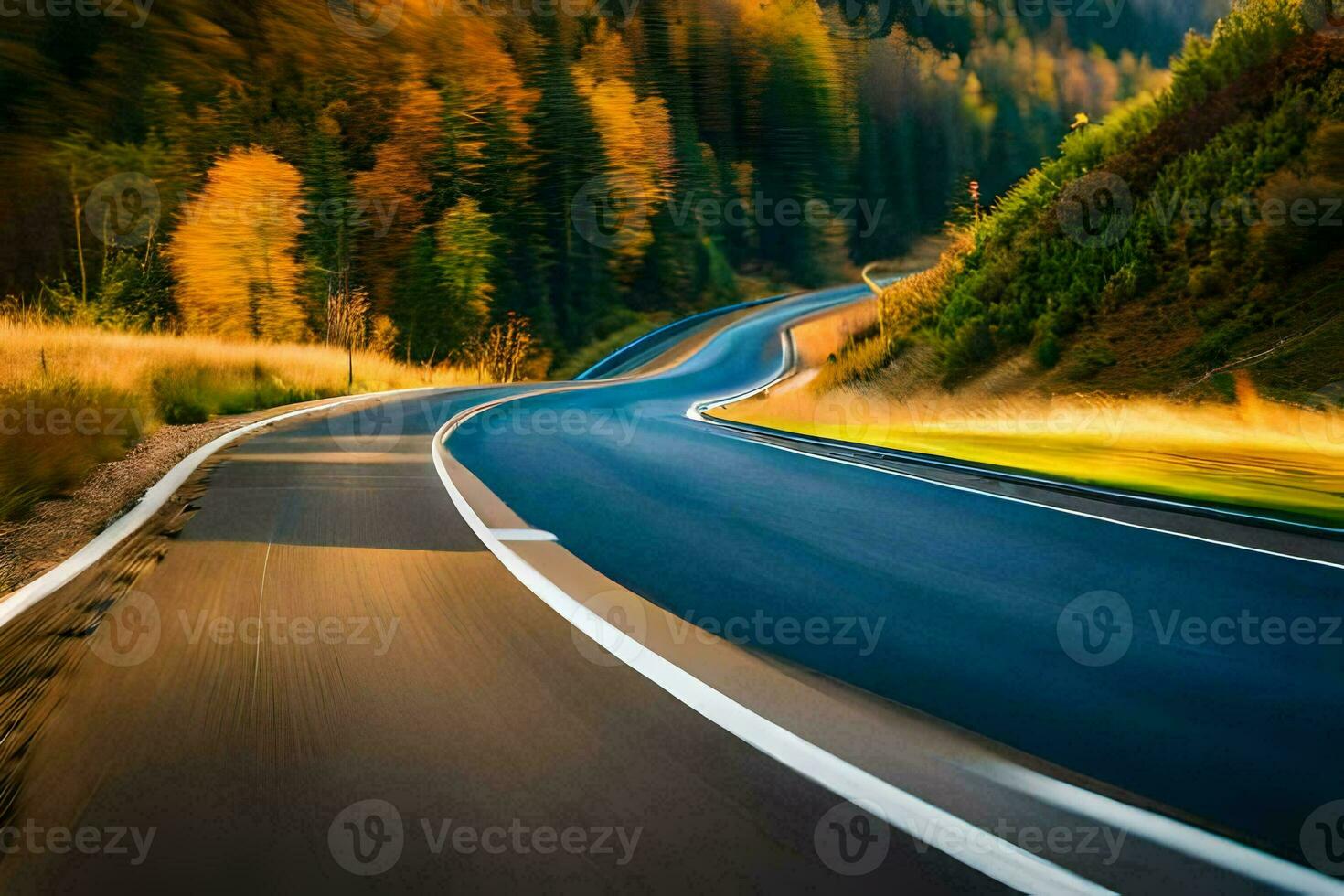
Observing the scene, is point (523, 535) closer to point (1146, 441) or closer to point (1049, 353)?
point (1146, 441)

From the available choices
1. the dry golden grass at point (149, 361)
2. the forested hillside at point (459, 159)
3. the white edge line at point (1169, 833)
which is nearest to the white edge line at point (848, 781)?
the white edge line at point (1169, 833)

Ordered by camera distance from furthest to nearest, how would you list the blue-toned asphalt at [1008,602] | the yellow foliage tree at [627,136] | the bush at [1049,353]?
the yellow foliage tree at [627,136] → the bush at [1049,353] → the blue-toned asphalt at [1008,602]

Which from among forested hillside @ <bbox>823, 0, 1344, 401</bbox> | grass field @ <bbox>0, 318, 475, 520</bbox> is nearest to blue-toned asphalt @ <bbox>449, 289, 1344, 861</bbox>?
grass field @ <bbox>0, 318, 475, 520</bbox>

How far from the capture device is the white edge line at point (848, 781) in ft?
10.1

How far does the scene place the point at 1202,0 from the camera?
1827 inches

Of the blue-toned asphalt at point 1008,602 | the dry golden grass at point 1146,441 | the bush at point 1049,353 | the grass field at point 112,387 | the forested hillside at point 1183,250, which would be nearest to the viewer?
the blue-toned asphalt at point 1008,602

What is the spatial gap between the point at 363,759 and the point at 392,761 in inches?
4.2

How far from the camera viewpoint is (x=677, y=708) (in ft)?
14.6

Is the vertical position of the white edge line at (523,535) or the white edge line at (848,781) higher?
the white edge line at (848,781)

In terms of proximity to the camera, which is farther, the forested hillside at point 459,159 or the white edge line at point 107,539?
the forested hillside at point 459,159

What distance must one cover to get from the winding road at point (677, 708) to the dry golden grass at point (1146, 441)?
1.75m

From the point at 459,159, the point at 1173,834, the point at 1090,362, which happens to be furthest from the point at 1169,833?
the point at 459,159

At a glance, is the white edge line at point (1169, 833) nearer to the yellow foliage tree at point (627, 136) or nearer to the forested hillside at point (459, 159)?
the forested hillside at point (459, 159)

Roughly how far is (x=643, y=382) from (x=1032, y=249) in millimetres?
19894
